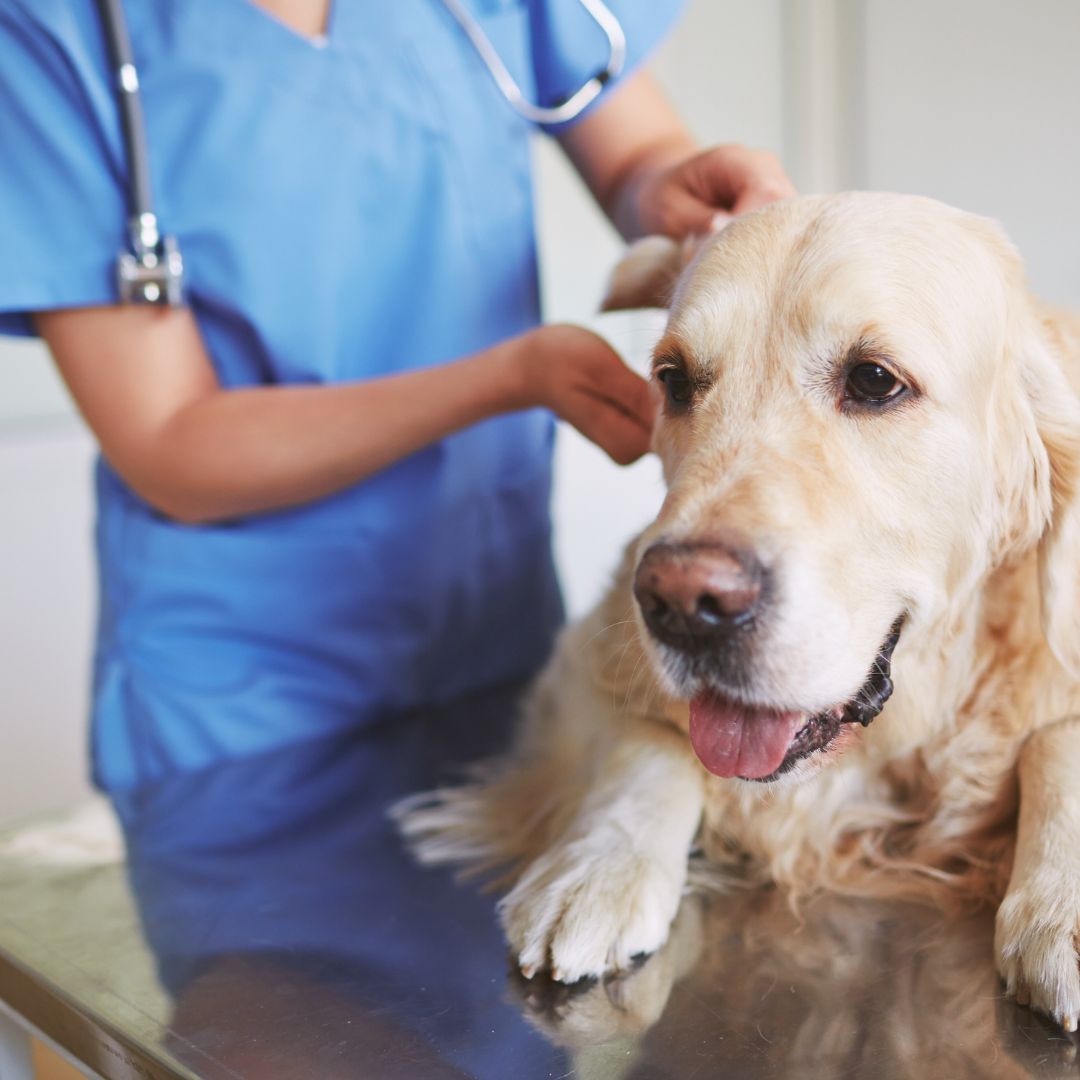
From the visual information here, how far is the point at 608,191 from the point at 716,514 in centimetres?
80

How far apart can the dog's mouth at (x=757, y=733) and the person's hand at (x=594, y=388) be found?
0.28 meters

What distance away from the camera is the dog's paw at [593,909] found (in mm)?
828

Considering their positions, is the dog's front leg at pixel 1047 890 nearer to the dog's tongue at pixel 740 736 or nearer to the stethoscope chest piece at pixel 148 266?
the dog's tongue at pixel 740 736

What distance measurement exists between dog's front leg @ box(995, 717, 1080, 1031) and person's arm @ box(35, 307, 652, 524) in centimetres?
50

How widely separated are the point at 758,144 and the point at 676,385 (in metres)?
1.59

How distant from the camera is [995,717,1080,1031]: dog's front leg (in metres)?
0.74

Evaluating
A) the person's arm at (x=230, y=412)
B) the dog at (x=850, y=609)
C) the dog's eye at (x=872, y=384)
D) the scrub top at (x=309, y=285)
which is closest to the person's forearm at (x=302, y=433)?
the person's arm at (x=230, y=412)

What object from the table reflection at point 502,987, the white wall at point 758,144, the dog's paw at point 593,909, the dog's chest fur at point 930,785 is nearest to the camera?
the table reflection at point 502,987

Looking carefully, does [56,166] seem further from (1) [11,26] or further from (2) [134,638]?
(2) [134,638]

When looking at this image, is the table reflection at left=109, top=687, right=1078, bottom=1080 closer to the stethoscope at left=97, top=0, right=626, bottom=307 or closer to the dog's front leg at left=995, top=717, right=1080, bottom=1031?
the dog's front leg at left=995, top=717, right=1080, bottom=1031

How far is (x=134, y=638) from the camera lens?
1.36 meters

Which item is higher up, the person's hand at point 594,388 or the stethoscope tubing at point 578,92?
the stethoscope tubing at point 578,92

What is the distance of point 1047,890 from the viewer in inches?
31.0

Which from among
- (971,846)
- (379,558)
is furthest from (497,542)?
(971,846)
